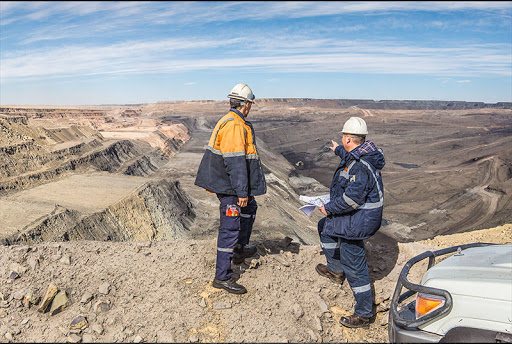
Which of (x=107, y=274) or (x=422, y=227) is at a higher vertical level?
(x=107, y=274)

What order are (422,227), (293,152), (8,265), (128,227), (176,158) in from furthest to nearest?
(293,152) < (176,158) < (422,227) < (128,227) < (8,265)

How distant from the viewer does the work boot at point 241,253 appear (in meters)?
4.43

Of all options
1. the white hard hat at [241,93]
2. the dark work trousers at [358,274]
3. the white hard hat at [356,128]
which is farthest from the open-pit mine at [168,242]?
the white hard hat at [241,93]

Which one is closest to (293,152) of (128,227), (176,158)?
(176,158)

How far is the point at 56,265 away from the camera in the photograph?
424cm

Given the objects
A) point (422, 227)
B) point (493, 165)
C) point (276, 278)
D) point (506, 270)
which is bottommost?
point (422, 227)

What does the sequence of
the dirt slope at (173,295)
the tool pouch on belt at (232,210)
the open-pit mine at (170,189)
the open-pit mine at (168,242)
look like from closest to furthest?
the dirt slope at (173,295) → the open-pit mine at (168,242) → the tool pouch on belt at (232,210) → the open-pit mine at (170,189)

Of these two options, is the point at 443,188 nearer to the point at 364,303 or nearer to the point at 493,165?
the point at 493,165

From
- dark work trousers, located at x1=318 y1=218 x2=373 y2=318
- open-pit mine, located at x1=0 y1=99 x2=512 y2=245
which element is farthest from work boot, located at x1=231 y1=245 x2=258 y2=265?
open-pit mine, located at x1=0 y1=99 x2=512 y2=245

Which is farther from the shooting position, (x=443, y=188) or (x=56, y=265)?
(x=443, y=188)

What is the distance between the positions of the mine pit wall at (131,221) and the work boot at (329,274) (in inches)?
329

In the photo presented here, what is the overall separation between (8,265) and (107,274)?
122 cm

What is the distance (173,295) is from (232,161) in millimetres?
1661

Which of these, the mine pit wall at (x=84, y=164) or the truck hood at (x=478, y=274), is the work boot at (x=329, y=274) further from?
the mine pit wall at (x=84, y=164)
